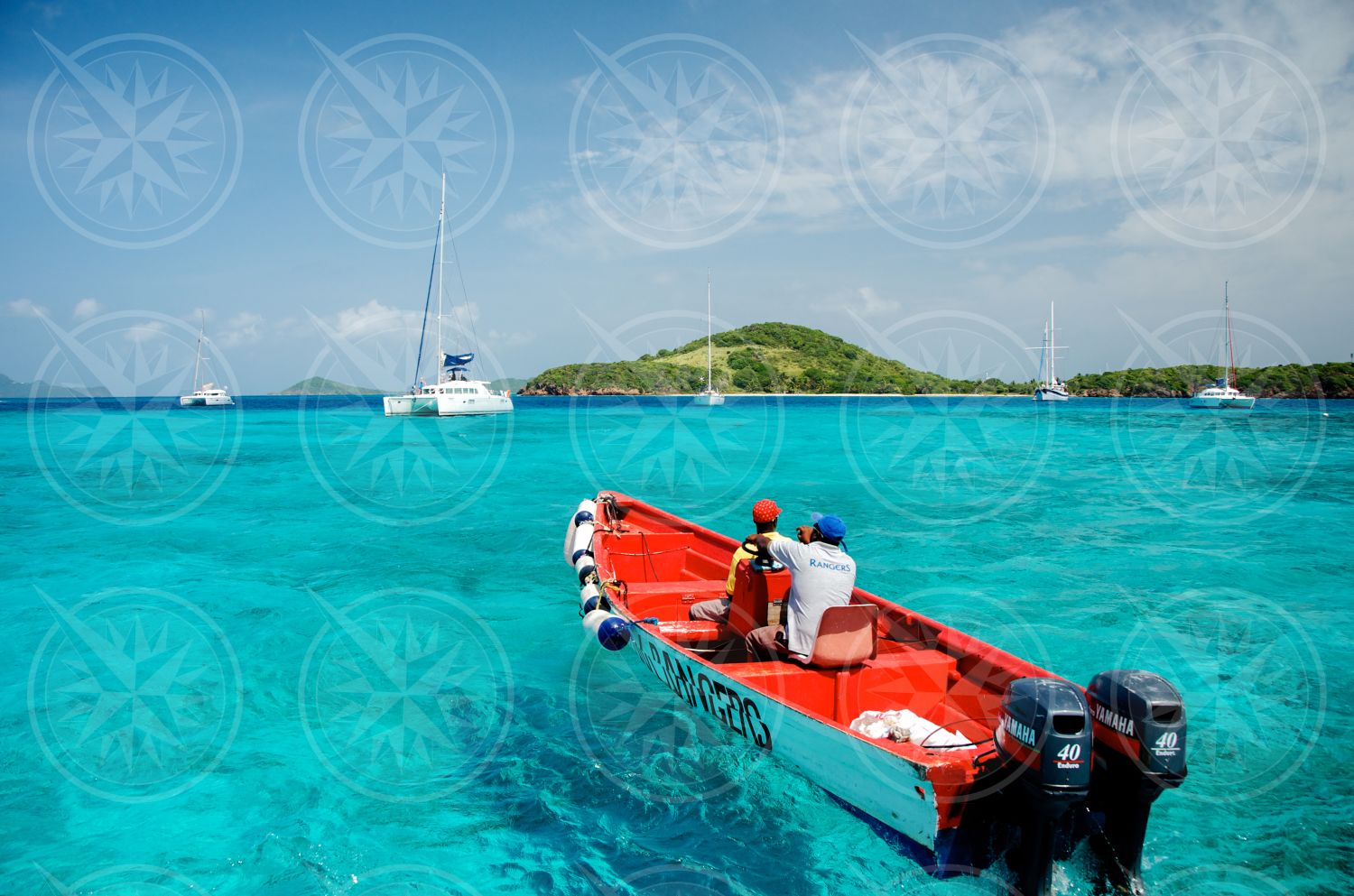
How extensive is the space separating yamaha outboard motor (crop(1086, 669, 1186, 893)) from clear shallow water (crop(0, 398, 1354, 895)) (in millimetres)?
1142

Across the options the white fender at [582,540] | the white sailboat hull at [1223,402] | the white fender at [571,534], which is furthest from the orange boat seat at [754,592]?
the white sailboat hull at [1223,402]

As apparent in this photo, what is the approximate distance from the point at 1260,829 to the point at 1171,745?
3136mm

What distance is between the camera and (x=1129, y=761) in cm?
443

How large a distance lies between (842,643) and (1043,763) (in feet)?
7.19

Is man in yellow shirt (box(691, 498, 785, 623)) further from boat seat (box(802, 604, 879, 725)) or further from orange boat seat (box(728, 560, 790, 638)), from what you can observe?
boat seat (box(802, 604, 879, 725))

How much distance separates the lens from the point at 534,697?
8992 mm

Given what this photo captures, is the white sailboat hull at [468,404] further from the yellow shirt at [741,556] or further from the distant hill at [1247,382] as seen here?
the distant hill at [1247,382]

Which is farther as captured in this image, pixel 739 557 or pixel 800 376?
pixel 800 376

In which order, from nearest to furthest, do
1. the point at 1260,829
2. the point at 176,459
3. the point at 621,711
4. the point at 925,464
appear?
the point at 1260,829 < the point at 621,711 < the point at 925,464 < the point at 176,459

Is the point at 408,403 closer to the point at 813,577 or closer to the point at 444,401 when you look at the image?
the point at 444,401

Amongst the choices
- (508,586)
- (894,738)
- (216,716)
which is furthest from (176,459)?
(894,738)

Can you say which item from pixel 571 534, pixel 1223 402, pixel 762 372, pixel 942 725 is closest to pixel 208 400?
pixel 762 372

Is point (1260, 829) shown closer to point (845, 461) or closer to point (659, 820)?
point (659, 820)

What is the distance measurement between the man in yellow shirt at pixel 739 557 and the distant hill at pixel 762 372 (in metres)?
131
